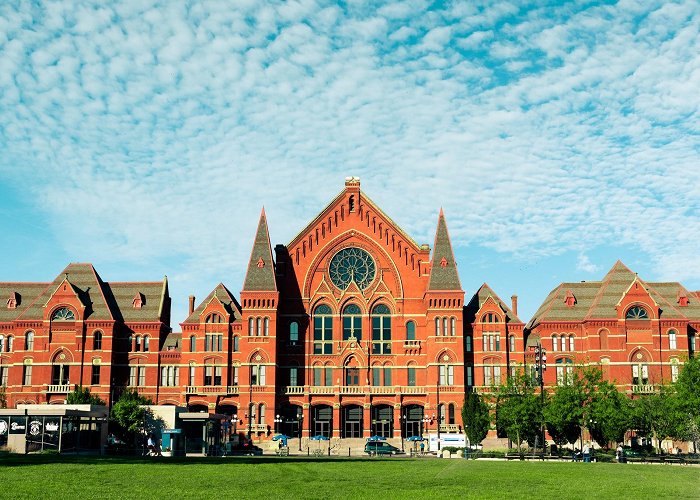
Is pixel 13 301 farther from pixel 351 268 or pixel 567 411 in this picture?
pixel 567 411

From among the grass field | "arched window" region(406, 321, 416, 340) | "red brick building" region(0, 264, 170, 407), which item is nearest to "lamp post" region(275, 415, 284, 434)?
"red brick building" region(0, 264, 170, 407)

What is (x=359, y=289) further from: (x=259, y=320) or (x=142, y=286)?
(x=142, y=286)

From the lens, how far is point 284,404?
9100 centimetres

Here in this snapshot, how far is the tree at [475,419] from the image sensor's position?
75.4 m

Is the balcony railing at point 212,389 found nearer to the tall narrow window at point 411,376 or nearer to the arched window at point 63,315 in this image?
the arched window at point 63,315

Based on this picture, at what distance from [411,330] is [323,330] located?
9768 mm

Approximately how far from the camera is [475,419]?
75.6 metres

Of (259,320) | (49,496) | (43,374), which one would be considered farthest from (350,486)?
(43,374)

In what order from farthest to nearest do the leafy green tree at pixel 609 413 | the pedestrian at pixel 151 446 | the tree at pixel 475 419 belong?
the tree at pixel 475 419, the leafy green tree at pixel 609 413, the pedestrian at pixel 151 446

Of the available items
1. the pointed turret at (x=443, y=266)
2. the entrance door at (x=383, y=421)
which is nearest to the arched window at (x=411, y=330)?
the pointed turret at (x=443, y=266)

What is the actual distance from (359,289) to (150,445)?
36.6m

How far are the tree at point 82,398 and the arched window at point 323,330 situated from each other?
2351 cm

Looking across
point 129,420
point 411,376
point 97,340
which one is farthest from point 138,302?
point 411,376

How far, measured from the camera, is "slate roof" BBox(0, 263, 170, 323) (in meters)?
91.9
